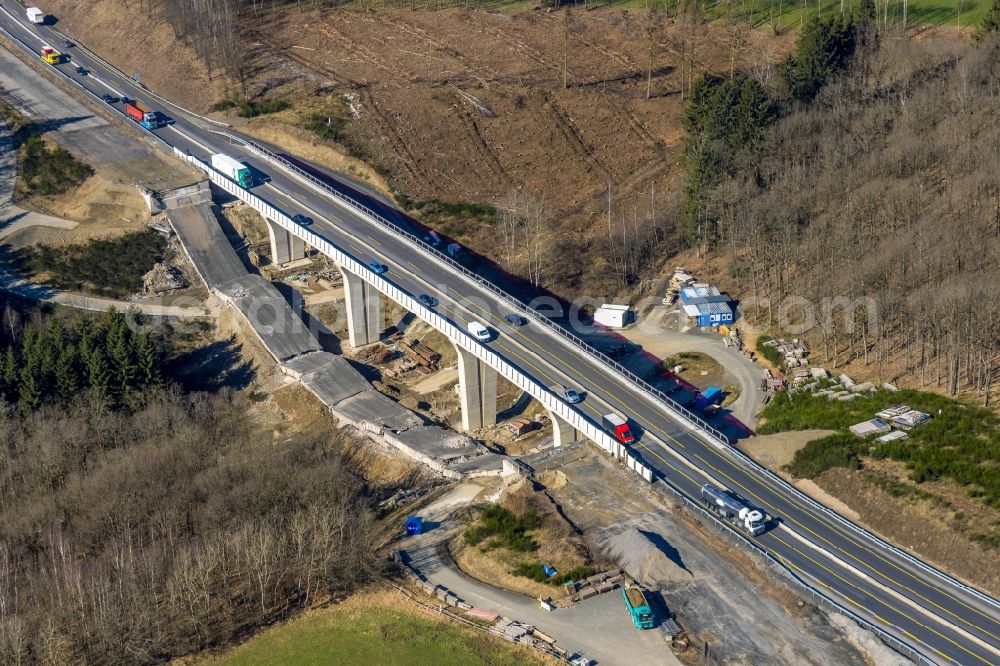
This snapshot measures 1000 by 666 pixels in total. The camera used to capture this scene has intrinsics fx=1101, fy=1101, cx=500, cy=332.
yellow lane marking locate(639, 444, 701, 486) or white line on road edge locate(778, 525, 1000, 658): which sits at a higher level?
yellow lane marking locate(639, 444, 701, 486)

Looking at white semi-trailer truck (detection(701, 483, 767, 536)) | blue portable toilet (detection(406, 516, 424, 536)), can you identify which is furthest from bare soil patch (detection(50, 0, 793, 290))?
blue portable toilet (detection(406, 516, 424, 536))

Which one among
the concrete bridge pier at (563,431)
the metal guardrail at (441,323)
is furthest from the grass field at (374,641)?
the concrete bridge pier at (563,431)

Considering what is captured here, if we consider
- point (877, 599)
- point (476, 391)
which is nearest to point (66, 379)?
point (476, 391)

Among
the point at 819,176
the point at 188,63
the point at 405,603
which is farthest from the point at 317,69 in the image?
the point at 405,603

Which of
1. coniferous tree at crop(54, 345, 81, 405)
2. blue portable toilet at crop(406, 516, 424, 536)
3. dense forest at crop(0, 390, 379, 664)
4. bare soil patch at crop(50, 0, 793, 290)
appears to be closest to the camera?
dense forest at crop(0, 390, 379, 664)

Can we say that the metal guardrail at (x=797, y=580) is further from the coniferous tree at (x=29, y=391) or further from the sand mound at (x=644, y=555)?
the coniferous tree at (x=29, y=391)

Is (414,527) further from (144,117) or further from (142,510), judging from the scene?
(144,117)

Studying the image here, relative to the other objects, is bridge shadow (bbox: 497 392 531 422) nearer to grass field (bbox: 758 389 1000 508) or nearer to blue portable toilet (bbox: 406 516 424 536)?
blue portable toilet (bbox: 406 516 424 536)

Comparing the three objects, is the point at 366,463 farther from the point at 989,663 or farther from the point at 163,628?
the point at 989,663
